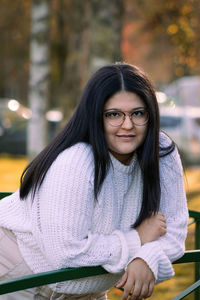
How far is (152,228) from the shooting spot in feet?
7.22

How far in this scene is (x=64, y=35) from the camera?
13797 millimetres

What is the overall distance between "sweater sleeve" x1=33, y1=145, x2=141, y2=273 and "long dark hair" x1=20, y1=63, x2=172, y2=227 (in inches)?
2.7

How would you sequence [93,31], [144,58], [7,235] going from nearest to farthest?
[7,235]
[93,31]
[144,58]

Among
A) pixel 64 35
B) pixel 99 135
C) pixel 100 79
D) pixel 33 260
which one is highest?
pixel 64 35

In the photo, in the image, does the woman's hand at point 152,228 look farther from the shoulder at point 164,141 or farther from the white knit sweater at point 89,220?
the shoulder at point 164,141

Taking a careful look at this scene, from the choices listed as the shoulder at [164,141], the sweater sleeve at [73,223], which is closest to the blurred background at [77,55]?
the shoulder at [164,141]

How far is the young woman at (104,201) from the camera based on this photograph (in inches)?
80.3

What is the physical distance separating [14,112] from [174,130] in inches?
240

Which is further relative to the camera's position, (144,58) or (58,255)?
(144,58)

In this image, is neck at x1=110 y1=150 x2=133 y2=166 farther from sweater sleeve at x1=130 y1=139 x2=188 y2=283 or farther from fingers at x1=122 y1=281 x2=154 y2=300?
fingers at x1=122 y1=281 x2=154 y2=300

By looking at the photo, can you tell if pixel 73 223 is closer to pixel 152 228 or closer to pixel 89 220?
pixel 89 220

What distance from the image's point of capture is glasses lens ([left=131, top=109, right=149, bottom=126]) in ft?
7.18

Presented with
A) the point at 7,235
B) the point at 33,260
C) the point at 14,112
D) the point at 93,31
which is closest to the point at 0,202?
the point at 7,235

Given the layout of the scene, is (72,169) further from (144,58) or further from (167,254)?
(144,58)
